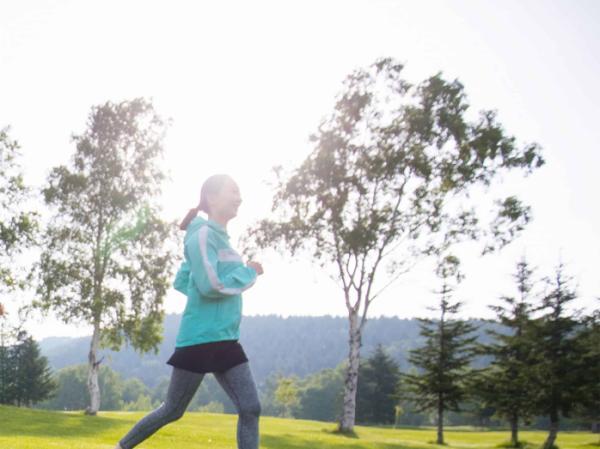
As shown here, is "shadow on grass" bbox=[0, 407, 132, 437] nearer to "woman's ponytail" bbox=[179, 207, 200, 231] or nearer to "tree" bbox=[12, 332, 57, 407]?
"woman's ponytail" bbox=[179, 207, 200, 231]

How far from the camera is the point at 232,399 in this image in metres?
4.88


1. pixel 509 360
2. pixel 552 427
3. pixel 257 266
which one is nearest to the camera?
pixel 257 266

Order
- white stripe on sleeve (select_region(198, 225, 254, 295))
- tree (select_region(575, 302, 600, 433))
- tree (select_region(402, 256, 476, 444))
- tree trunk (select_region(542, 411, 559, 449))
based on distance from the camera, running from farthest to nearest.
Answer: tree (select_region(402, 256, 476, 444))
tree trunk (select_region(542, 411, 559, 449))
tree (select_region(575, 302, 600, 433))
white stripe on sleeve (select_region(198, 225, 254, 295))

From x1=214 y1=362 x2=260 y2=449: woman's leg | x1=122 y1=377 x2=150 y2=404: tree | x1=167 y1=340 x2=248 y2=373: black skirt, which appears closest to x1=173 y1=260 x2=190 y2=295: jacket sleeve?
x1=167 y1=340 x2=248 y2=373: black skirt

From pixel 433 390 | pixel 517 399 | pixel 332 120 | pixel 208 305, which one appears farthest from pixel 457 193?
pixel 208 305

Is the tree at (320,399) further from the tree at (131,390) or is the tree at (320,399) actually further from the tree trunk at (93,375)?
the tree trunk at (93,375)

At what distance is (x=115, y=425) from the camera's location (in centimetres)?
2567

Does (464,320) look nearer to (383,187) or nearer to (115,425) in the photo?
(383,187)

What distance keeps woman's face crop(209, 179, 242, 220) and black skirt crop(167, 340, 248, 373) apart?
1088 millimetres

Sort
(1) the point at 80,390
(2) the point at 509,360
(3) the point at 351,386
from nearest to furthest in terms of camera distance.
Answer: (3) the point at 351,386 → (2) the point at 509,360 → (1) the point at 80,390

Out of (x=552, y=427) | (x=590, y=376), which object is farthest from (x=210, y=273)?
(x=552, y=427)

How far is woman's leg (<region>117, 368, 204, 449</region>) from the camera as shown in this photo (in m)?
4.86

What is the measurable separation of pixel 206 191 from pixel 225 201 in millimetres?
204

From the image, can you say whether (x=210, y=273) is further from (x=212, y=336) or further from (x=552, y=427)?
(x=552, y=427)
